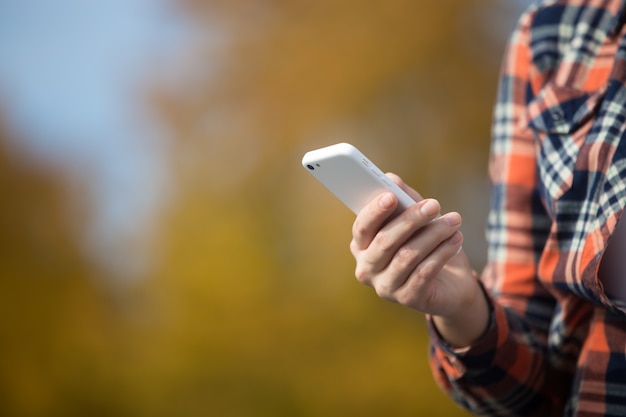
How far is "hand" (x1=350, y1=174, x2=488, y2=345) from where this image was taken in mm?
571

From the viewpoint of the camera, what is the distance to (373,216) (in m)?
0.57

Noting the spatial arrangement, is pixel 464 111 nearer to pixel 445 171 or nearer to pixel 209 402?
pixel 445 171

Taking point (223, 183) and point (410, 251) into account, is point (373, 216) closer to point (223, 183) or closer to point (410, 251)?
point (410, 251)

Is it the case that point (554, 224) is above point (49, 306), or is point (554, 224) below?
above

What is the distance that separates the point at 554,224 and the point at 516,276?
0.10m

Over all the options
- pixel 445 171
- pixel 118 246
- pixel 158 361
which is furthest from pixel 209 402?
pixel 445 171

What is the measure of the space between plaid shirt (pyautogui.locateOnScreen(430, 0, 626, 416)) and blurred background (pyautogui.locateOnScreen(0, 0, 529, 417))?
55 centimetres

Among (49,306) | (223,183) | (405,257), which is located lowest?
(49,306)

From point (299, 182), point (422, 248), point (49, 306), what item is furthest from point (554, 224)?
point (49, 306)

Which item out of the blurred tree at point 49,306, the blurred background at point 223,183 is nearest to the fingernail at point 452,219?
the blurred background at point 223,183

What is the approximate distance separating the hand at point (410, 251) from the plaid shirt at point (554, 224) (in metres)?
0.09

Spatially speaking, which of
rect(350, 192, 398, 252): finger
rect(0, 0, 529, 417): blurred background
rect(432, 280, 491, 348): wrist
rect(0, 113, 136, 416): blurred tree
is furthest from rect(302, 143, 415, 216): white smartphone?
rect(0, 113, 136, 416): blurred tree

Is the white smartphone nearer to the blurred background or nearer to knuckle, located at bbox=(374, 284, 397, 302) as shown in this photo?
knuckle, located at bbox=(374, 284, 397, 302)

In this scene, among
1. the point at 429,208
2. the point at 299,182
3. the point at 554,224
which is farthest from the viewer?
the point at 299,182
